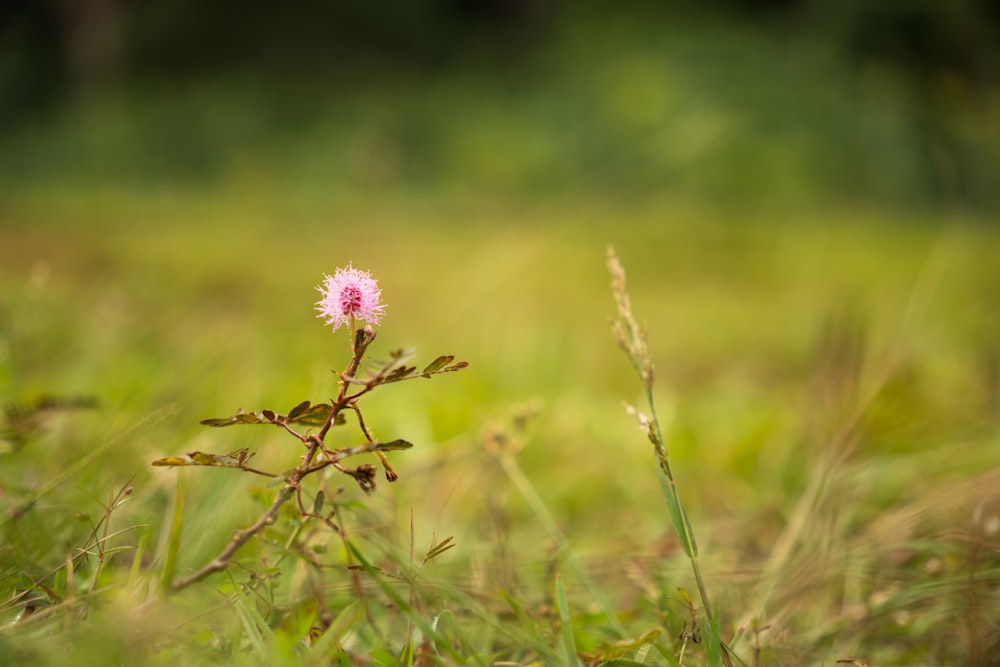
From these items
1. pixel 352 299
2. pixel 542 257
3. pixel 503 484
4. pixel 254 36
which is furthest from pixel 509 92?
pixel 352 299

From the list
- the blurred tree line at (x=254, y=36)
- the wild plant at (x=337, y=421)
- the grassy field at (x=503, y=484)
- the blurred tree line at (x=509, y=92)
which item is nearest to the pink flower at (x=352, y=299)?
the wild plant at (x=337, y=421)

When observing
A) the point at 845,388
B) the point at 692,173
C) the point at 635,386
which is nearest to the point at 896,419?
the point at 845,388

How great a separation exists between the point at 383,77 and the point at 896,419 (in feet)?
14.4

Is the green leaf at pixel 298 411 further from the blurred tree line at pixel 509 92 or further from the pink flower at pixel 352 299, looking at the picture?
the blurred tree line at pixel 509 92

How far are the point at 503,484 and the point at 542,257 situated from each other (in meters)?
1.92

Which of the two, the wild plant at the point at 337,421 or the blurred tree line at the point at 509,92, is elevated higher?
the blurred tree line at the point at 509,92

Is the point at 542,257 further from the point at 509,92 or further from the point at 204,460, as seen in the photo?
the point at 204,460

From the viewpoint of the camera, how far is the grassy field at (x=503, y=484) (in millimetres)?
397

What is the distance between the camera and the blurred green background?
2.15 ft

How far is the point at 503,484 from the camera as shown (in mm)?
848

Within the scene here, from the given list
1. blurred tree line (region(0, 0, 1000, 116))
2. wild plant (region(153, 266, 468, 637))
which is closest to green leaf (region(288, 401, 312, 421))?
wild plant (region(153, 266, 468, 637))

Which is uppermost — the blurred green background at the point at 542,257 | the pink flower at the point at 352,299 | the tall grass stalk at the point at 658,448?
the blurred green background at the point at 542,257

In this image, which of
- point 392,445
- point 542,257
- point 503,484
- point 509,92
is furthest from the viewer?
point 509,92

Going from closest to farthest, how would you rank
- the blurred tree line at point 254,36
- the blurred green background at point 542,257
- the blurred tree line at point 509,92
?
1. the blurred green background at point 542,257
2. the blurred tree line at point 509,92
3. the blurred tree line at point 254,36
